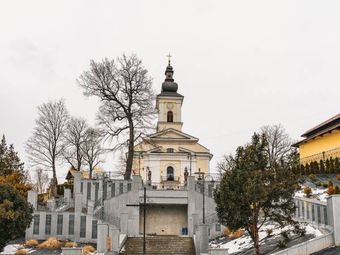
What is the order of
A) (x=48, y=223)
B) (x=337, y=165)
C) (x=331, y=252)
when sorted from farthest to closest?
(x=337, y=165)
(x=48, y=223)
(x=331, y=252)

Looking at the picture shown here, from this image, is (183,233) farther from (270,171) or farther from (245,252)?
(270,171)

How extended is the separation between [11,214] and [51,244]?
23.5 feet

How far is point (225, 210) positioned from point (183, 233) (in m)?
16.4

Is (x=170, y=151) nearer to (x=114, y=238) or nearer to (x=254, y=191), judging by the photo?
(x=114, y=238)

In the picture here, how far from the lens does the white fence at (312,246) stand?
1891 centimetres

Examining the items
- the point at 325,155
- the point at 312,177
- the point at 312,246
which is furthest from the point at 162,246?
the point at 325,155

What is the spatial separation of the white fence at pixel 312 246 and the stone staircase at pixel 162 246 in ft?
33.6

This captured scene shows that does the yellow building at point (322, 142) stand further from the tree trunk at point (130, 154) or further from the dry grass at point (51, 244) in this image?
the dry grass at point (51, 244)

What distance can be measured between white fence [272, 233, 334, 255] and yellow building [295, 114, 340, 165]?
17.9 m

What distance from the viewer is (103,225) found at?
1034 inches

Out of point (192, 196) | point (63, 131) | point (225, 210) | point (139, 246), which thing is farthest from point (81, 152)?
point (225, 210)

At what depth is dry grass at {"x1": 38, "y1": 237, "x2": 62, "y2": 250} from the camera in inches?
1107

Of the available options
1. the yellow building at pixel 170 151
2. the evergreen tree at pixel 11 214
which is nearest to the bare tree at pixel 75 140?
the yellow building at pixel 170 151

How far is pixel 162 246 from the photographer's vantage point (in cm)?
2925
